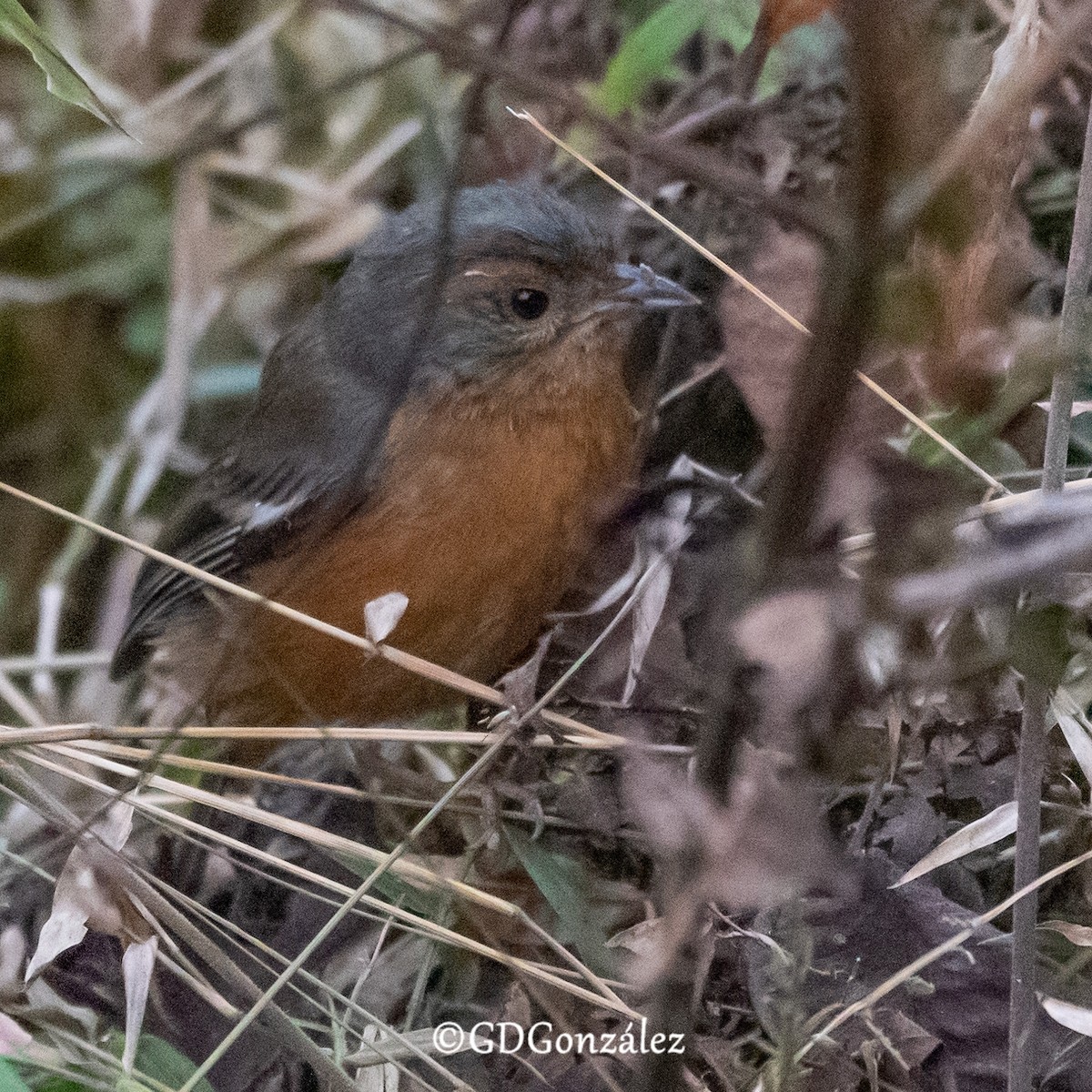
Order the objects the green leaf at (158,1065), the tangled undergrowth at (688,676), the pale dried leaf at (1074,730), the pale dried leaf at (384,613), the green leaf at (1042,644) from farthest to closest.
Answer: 1. the pale dried leaf at (384,613)
2. the green leaf at (158,1065)
3. the pale dried leaf at (1074,730)
4. the green leaf at (1042,644)
5. the tangled undergrowth at (688,676)

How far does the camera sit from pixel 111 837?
1993 mm

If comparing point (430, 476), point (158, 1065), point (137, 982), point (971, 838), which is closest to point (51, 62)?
point (430, 476)

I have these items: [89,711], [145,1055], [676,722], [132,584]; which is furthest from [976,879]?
[132,584]

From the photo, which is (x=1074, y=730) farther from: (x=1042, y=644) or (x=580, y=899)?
(x=580, y=899)

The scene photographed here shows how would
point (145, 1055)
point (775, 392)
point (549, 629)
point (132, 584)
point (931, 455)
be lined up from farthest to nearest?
point (132, 584) → point (549, 629) → point (775, 392) → point (145, 1055) → point (931, 455)

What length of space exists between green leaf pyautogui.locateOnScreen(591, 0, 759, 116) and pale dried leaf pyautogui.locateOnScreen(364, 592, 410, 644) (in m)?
0.94

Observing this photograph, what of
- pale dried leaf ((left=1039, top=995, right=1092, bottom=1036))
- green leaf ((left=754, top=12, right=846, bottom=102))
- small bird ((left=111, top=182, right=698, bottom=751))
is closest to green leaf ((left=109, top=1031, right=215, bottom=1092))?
small bird ((left=111, top=182, right=698, bottom=751))

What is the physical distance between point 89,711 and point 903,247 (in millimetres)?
2208

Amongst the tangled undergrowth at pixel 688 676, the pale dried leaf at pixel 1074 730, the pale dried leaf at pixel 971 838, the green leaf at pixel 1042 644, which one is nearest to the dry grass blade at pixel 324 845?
the tangled undergrowth at pixel 688 676

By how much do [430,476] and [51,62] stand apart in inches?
36.6

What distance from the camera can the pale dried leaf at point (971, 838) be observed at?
1762mm

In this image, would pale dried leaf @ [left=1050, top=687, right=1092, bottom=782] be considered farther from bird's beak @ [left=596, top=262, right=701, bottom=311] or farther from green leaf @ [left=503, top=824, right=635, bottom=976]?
bird's beak @ [left=596, top=262, right=701, bottom=311]

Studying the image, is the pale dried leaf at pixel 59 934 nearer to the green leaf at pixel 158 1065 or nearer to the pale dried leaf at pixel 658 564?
the green leaf at pixel 158 1065

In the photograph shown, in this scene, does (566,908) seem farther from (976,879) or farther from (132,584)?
(132,584)
